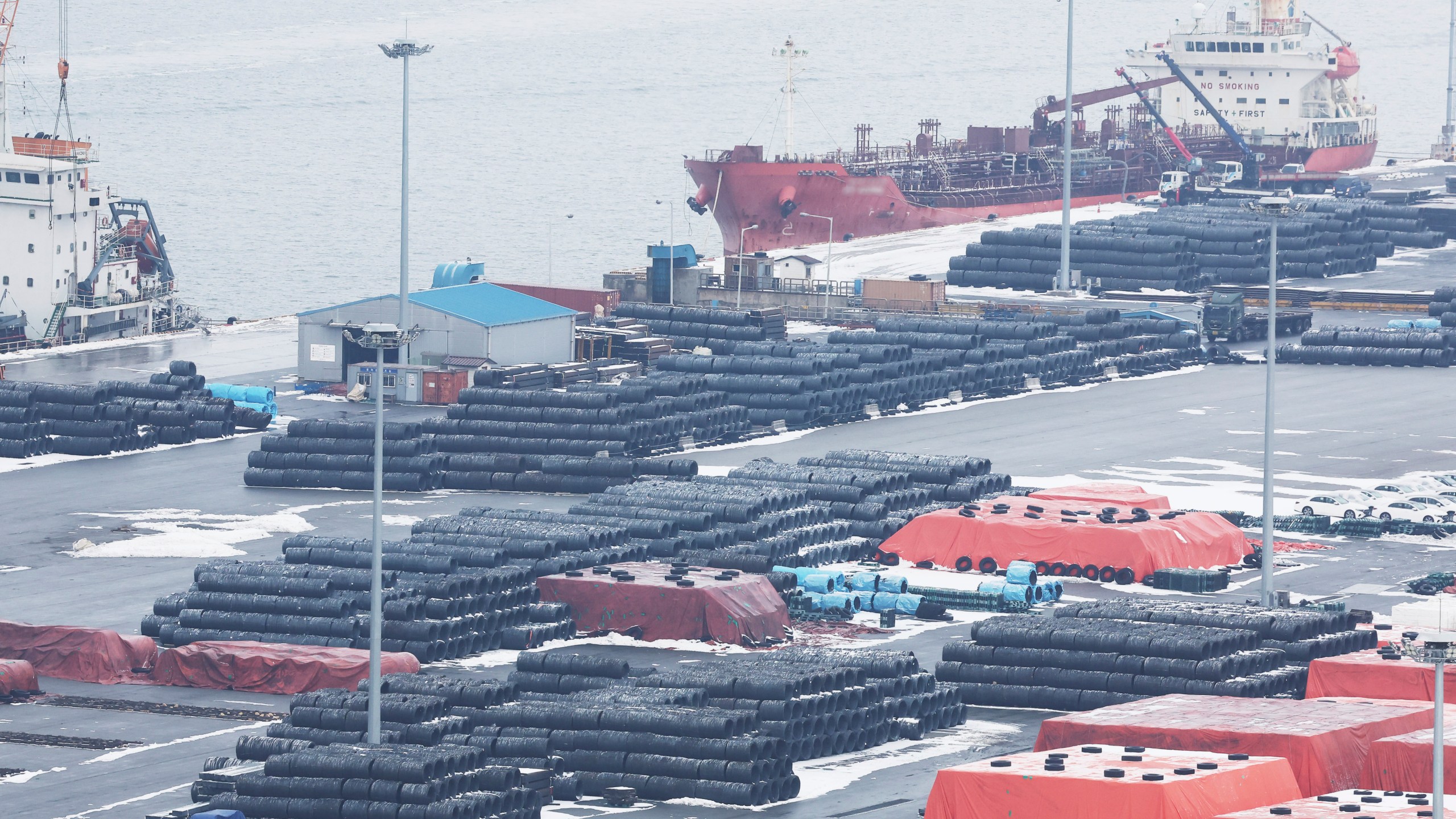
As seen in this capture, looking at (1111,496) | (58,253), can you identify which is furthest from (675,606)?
(58,253)

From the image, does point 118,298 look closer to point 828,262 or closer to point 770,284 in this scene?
point 770,284

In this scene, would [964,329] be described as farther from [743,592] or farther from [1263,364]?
[743,592]

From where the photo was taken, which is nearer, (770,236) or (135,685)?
(135,685)

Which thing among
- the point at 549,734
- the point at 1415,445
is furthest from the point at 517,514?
the point at 1415,445

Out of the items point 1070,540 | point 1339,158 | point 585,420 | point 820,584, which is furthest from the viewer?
point 1339,158

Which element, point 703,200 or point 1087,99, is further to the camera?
point 1087,99

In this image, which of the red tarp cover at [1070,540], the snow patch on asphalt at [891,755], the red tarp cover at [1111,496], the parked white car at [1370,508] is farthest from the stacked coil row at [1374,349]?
the snow patch on asphalt at [891,755]

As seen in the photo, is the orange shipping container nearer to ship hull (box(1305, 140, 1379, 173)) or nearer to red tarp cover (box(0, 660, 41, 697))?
red tarp cover (box(0, 660, 41, 697))
